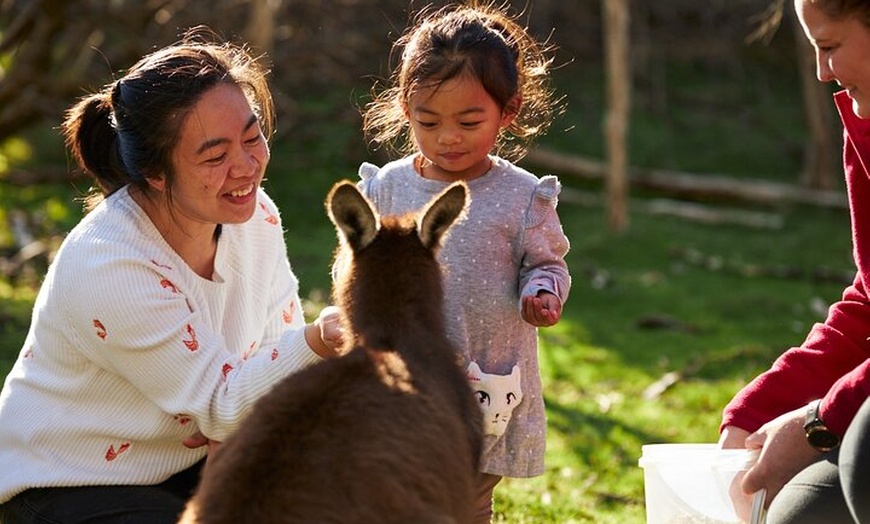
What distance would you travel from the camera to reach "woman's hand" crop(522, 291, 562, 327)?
10.7ft

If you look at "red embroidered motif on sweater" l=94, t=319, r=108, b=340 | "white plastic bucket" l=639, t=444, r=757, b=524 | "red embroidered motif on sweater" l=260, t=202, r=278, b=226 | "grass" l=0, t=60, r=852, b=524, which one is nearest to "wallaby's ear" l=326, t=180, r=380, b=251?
"red embroidered motif on sweater" l=94, t=319, r=108, b=340

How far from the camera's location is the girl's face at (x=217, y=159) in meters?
3.37

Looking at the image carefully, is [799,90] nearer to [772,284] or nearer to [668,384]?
[772,284]

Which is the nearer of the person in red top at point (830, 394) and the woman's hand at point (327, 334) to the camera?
the person in red top at point (830, 394)

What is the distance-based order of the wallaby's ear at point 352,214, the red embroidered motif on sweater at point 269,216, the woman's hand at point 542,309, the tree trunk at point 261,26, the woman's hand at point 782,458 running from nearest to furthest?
1. the woman's hand at point 782,458
2. the wallaby's ear at point 352,214
3. the woman's hand at point 542,309
4. the red embroidered motif on sweater at point 269,216
5. the tree trunk at point 261,26

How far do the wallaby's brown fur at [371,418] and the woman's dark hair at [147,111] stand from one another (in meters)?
0.59

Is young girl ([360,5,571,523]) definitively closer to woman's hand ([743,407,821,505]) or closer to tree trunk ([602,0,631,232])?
woman's hand ([743,407,821,505])

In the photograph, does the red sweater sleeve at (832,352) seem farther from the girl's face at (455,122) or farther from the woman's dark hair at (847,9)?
the girl's face at (455,122)

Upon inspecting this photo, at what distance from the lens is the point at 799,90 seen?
1839cm

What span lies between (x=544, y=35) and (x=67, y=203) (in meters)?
6.81

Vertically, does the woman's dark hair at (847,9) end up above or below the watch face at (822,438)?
above

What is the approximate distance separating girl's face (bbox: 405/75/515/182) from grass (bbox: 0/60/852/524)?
2.36ft

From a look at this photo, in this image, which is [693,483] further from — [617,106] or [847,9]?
[617,106]

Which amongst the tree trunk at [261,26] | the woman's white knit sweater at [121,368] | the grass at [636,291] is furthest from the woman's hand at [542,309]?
the tree trunk at [261,26]
